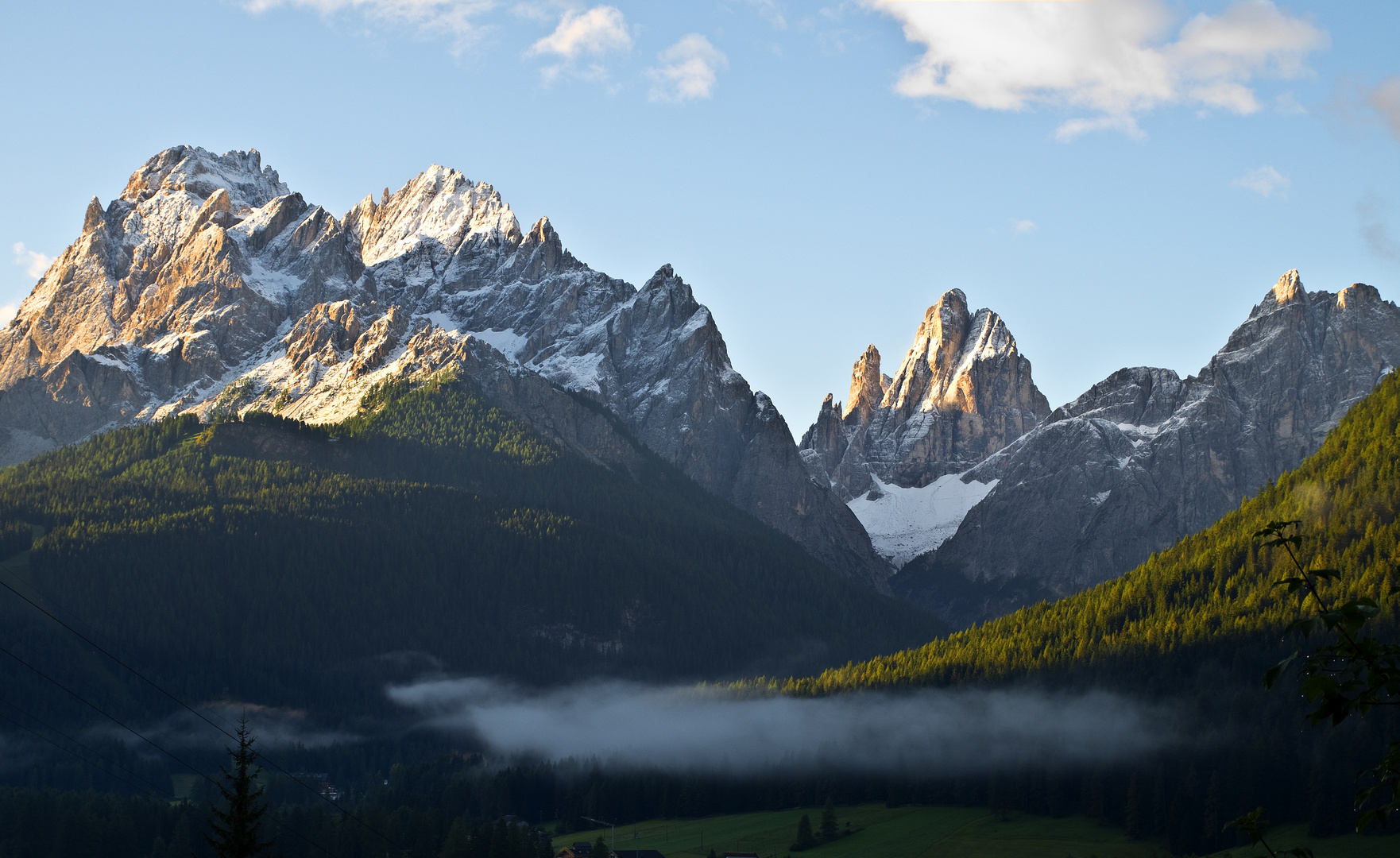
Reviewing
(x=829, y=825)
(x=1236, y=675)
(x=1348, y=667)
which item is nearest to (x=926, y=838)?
(x=829, y=825)

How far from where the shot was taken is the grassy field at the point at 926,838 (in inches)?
5822

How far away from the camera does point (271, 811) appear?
163m

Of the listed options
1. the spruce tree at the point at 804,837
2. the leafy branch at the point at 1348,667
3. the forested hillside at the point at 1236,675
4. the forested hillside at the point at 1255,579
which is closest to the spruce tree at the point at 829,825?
the spruce tree at the point at 804,837

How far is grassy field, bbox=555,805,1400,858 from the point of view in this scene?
14788 cm

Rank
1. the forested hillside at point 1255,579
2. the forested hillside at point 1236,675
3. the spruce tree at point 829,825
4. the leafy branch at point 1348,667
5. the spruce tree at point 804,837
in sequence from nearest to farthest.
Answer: the leafy branch at point 1348,667 → the forested hillside at point 1236,675 → the spruce tree at point 804,837 → the spruce tree at point 829,825 → the forested hillside at point 1255,579

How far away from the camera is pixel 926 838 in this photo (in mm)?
162500

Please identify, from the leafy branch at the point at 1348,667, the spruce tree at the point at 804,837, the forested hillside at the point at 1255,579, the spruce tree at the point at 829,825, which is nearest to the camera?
the leafy branch at the point at 1348,667

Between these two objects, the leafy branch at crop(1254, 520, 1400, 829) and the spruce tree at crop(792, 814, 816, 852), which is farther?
the spruce tree at crop(792, 814, 816, 852)

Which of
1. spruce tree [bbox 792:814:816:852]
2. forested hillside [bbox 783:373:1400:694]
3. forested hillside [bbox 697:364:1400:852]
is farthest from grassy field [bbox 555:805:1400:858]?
forested hillside [bbox 783:373:1400:694]

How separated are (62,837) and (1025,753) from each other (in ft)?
322

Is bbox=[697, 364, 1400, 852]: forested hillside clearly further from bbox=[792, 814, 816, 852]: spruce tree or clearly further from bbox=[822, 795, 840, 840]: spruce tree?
bbox=[792, 814, 816, 852]: spruce tree

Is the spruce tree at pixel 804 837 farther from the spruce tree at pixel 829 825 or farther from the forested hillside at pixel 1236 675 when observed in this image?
the forested hillside at pixel 1236 675

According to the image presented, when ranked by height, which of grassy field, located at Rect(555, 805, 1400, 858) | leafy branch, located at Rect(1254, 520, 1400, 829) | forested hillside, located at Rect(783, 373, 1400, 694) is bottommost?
grassy field, located at Rect(555, 805, 1400, 858)

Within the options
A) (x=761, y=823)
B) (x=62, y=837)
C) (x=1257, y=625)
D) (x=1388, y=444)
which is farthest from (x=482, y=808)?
(x=1388, y=444)
